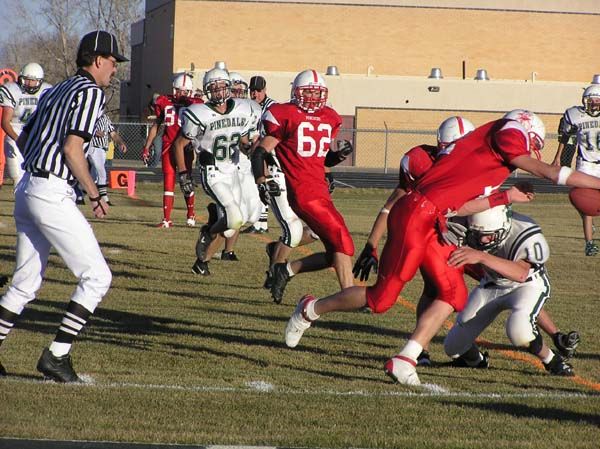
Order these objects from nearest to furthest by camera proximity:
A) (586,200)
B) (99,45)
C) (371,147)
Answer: (99,45) → (586,200) → (371,147)

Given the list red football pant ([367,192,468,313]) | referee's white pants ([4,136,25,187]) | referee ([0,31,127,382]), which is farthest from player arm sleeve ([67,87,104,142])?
referee's white pants ([4,136,25,187])

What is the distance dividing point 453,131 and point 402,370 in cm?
146

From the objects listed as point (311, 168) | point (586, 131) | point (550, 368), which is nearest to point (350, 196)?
point (586, 131)

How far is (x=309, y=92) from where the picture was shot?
876 centimetres

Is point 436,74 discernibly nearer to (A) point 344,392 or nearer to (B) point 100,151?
(B) point 100,151

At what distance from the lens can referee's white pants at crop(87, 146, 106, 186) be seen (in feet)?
58.6

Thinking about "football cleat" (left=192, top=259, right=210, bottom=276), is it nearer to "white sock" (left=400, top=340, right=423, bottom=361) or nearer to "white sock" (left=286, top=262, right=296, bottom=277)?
"white sock" (left=286, top=262, right=296, bottom=277)

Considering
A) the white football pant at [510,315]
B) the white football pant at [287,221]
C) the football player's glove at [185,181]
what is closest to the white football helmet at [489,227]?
the white football pant at [510,315]

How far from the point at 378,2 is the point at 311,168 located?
37.6 metres

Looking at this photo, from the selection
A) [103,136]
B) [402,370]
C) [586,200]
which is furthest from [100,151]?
[402,370]

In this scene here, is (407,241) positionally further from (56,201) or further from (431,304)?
(56,201)

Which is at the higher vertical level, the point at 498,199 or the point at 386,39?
the point at 386,39

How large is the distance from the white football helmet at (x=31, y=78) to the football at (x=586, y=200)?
9.17m

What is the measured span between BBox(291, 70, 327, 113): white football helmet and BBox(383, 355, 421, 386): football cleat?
9.37 feet
